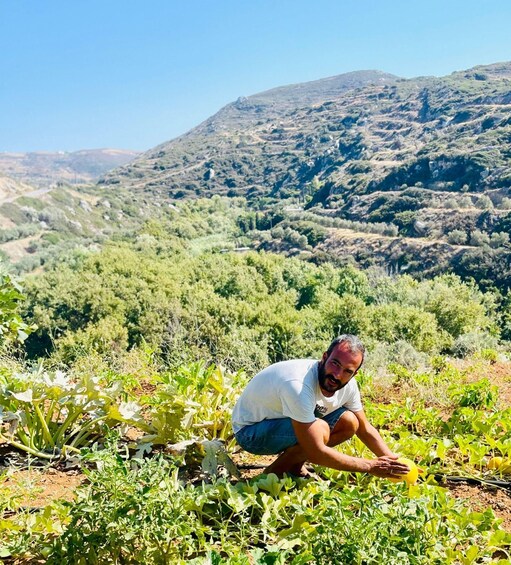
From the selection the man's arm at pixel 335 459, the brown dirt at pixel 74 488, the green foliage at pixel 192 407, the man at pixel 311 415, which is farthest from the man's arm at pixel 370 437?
the green foliage at pixel 192 407

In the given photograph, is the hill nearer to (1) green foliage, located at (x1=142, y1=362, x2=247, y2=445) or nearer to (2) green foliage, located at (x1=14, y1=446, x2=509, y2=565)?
(1) green foliage, located at (x1=142, y1=362, x2=247, y2=445)

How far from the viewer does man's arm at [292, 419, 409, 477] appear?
239cm

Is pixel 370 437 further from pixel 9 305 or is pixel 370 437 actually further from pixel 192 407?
pixel 9 305

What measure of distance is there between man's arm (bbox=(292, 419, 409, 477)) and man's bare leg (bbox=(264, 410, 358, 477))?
0.18 meters

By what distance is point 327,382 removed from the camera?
256cm

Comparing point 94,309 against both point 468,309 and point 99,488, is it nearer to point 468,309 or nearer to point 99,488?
point 468,309

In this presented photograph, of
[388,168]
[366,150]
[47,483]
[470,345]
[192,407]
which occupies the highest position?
[366,150]

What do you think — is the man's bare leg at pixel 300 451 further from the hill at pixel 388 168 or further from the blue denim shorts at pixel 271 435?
the hill at pixel 388 168

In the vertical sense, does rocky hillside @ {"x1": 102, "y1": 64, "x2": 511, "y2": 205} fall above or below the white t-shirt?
above

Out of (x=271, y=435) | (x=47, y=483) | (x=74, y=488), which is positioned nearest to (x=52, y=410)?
(x=47, y=483)

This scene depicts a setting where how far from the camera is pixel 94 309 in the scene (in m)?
22.7

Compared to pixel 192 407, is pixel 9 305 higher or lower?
higher

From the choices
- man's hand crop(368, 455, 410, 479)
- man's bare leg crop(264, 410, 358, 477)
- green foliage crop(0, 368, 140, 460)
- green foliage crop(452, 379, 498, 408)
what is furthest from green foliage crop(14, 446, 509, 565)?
green foliage crop(452, 379, 498, 408)

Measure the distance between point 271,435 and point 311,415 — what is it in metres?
0.35
